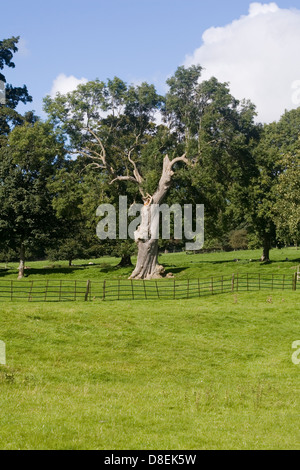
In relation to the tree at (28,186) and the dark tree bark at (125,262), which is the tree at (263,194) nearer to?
the dark tree bark at (125,262)

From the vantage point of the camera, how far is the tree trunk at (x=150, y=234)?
159ft

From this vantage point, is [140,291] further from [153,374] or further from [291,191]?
[153,374]

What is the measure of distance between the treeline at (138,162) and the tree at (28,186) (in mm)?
105

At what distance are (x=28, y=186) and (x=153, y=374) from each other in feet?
129

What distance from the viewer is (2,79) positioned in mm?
71188

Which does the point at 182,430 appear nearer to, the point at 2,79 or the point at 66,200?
the point at 66,200

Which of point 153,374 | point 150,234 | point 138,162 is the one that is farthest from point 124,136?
point 153,374

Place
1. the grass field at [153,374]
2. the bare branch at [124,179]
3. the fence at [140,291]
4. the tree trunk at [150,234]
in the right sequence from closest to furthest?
the grass field at [153,374]
the fence at [140,291]
the tree trunk at [150,234]
the bare branch at [124,179]

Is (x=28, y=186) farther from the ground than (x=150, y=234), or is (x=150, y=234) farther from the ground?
(x=28, y=186)

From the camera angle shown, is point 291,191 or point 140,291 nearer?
point 140,291

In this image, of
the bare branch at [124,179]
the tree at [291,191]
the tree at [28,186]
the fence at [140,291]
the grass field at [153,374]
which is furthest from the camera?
the tree at [28,186]

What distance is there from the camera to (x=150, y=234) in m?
48.8

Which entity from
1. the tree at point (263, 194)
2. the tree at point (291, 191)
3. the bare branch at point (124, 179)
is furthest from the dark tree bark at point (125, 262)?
the tree at point (291, 191)

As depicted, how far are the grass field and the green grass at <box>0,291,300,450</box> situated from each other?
45mm
